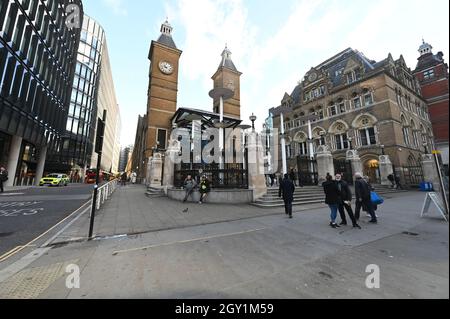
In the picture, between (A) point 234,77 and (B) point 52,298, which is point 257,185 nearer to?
(B) point 52,298

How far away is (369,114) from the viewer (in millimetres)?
24406

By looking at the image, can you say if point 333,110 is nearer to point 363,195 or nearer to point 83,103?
point 363,195

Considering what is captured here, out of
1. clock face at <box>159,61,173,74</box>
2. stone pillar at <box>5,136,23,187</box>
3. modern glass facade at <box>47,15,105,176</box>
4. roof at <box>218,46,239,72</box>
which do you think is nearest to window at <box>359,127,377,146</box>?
roof at <box>218,46,239,72</box>

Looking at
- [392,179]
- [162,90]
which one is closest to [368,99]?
[392,179]

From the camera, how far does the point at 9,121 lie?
18406mm

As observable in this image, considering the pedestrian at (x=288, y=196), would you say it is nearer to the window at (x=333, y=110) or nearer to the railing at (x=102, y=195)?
the railing at (x=102, y=195)

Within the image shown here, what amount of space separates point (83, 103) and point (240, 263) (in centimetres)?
5459

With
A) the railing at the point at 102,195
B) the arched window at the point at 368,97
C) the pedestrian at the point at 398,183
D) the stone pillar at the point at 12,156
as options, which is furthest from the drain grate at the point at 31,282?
the arched window at the point at 368,97

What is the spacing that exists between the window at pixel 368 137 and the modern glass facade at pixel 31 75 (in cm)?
4074

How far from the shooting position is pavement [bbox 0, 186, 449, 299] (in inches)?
97.9

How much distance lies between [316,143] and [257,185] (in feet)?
81.0

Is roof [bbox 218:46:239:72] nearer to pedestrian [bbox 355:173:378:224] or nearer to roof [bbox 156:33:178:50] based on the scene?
roof [bbox 156:33:178:50]

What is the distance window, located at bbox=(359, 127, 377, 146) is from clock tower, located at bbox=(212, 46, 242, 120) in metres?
22.2
